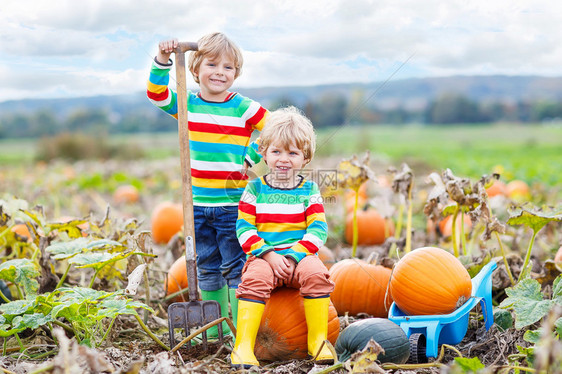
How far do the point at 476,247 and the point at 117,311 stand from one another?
2989 millimetres

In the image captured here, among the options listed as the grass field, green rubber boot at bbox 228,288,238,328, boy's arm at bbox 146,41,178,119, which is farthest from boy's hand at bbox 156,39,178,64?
the grass field

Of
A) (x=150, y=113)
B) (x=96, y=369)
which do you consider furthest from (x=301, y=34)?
(x=150, y=113)

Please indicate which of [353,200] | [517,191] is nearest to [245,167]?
[353,200]

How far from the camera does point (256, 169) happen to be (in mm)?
3654

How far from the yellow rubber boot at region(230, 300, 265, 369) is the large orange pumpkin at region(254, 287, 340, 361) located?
0.12m

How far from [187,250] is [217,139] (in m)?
0.64

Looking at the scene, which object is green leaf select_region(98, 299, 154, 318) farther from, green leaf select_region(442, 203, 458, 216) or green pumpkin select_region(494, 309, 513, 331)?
green leaf select_region(442, 203, 458, 216)

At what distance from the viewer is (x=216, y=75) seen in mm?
2984

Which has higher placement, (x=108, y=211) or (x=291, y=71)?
(x=291, y=71)

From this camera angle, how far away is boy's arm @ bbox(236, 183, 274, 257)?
2.74 meters

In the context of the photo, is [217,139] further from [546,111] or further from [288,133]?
[546,111]

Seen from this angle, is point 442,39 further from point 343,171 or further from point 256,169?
point 256,169

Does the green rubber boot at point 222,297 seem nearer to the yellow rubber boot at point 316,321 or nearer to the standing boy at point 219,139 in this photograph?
the standing boy at point 219,139

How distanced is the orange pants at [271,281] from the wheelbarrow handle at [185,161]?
0.37 m
